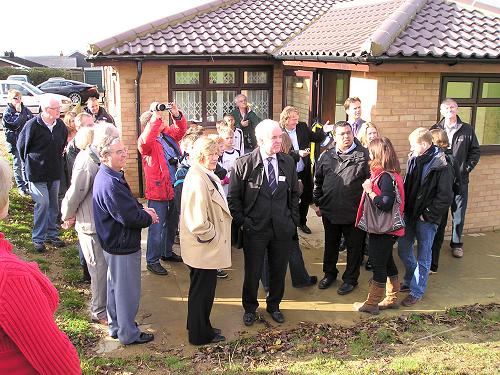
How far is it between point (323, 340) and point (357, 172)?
1807mm

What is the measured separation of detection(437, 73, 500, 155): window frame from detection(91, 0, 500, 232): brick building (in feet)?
0.05

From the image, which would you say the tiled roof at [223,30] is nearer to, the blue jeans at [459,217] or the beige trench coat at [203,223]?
the blue jeans at [459,217]

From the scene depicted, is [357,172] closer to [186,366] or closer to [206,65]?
[186,366]

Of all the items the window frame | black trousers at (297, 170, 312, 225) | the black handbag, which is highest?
the window frame

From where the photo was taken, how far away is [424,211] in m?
5.41

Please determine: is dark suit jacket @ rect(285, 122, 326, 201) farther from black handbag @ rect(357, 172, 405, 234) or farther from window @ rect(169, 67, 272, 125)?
window @ rect(169, 67, 272, 125)

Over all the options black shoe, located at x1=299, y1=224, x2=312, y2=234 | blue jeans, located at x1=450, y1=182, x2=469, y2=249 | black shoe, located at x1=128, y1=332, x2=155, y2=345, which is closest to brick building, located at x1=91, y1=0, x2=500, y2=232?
blue jeans, located at x1=450, y1=182, x2=469, y2=249

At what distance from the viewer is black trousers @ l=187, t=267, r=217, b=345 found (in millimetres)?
4621

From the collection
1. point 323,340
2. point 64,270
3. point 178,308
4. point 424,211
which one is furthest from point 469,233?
point 64,270

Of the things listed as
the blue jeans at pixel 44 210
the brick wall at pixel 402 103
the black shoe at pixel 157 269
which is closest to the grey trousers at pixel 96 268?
the black shoe at pixel 157 269

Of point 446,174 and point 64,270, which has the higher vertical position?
point 446,174

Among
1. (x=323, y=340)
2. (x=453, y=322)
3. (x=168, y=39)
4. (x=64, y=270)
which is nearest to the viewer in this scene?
(x=323, y=340)

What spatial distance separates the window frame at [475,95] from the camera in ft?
24.5

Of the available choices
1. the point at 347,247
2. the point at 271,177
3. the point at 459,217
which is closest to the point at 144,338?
the point at 271,177
